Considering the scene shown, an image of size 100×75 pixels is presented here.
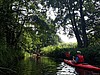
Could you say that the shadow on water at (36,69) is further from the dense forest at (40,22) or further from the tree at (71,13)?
the tree at (71,13)

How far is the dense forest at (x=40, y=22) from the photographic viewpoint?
90.7ft

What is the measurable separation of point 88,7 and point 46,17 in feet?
23.5

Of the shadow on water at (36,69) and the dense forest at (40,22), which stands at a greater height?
the dense forest at (40,22)

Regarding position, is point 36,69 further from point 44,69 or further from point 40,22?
point 40,22

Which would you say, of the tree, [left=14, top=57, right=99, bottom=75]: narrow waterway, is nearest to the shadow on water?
[left=14, top=57, right=99, bottom=75]: narrow waterway

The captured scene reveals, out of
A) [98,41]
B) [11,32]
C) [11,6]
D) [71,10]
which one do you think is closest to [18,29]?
[11,32]

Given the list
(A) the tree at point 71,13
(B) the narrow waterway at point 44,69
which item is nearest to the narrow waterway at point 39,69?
(B) the narrow waterway at point 44,69

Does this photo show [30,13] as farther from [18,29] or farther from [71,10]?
[71,10]

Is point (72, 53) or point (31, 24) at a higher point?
point (31, 24)

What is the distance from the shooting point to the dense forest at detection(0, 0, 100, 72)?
27650 mm

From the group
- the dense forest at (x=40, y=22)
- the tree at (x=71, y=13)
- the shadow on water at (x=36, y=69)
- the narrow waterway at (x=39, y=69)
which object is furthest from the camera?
the tree at (x=71, y=13)

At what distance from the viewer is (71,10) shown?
38688 mm

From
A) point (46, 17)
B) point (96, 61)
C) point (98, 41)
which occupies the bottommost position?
point (96, 61)

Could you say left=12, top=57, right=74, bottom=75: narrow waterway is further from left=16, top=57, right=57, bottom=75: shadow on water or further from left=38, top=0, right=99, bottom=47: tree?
left=38, top=0, right=99, bottom=47: tree
